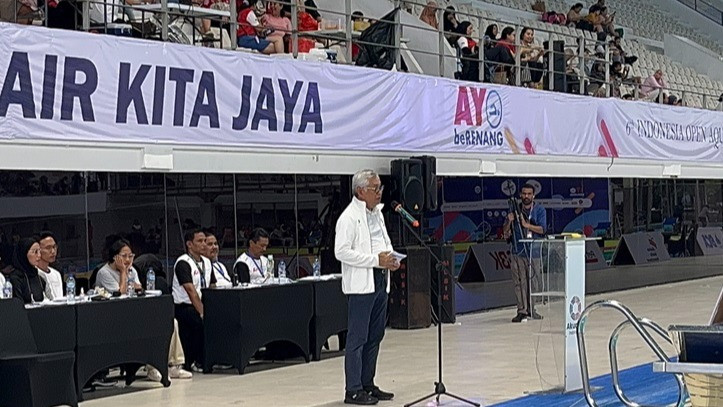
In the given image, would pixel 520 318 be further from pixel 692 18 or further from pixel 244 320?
pixel 692 18


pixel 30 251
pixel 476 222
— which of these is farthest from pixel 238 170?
pixel 476 222

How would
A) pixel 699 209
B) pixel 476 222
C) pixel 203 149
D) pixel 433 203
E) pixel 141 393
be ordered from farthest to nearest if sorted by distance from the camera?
pixel 699 209
pixel 476 222
pixel 433 203
pixel 203 149
pixel 141 393

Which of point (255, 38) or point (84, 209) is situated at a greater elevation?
point (255, 38)

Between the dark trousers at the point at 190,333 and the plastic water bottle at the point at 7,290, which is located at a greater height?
the plastic water bottle at the point at 7,290

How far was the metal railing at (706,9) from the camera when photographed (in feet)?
122

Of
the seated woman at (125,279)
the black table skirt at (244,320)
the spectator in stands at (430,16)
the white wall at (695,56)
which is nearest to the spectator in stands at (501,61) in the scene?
the spectator in stands at (430,16)

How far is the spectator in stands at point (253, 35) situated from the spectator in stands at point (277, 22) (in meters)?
0.11

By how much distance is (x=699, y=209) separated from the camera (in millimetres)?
26766

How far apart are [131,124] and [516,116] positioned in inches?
287

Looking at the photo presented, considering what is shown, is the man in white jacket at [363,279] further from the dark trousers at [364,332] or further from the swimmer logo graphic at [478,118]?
the swimmer logo graphic at [478,118]

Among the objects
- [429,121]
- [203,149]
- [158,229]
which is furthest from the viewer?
[429,121]

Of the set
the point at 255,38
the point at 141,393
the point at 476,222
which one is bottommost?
the point at 141,393

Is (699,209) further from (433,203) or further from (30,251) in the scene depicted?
(30,251)

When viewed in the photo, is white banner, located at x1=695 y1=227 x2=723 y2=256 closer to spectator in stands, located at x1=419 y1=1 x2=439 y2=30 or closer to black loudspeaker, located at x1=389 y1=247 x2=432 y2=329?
spectator in stands, located at x1=419 y1=1 x2=439 y2=30
